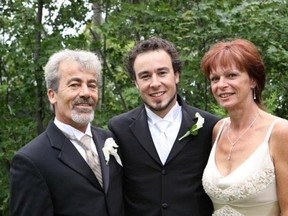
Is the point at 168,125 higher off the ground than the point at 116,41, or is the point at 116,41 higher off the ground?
the point at 116,41

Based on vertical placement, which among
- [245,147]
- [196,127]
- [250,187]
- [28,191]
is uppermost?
[196,127]

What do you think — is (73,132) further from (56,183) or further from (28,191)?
(28,191)

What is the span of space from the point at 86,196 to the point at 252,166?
1.09m

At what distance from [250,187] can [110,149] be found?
92 centimetres

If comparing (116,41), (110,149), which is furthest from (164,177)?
(116,41)

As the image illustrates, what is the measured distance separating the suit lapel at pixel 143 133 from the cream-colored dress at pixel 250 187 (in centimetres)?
43

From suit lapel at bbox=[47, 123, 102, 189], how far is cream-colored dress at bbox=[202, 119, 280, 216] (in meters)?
0.85

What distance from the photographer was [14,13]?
23.2 ft

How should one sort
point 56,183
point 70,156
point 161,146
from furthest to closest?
point 161,146
point 70,156
point 56,183

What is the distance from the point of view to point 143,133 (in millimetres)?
4211

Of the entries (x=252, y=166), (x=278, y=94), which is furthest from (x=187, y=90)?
(x=252, y=166)

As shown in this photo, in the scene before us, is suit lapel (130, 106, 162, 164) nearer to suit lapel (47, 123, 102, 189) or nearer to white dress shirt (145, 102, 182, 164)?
white dress shirt (145, 102, 182, 164)

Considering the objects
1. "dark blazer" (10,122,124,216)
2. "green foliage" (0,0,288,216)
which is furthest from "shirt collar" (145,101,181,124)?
"green foliage" (0,0,288,216)

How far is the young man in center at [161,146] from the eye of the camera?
4.06 meters
